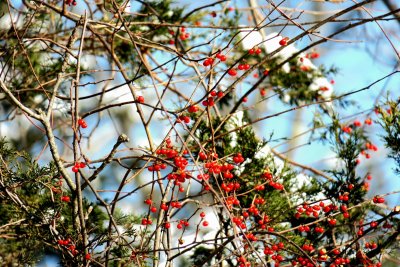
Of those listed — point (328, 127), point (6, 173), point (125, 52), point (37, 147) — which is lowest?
point (6, 173)

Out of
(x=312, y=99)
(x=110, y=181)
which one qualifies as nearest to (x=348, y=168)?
(x=312, y=99)

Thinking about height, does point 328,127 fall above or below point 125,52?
below

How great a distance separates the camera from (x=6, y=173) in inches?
77.7

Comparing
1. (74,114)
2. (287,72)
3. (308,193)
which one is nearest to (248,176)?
(308,193)

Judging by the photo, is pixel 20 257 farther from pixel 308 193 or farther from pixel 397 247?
pixel 397 247

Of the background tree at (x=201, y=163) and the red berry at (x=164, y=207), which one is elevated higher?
the background tree at (x=201, y=163)

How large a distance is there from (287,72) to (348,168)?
993 millimetres

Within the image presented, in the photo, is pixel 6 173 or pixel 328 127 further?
pixel 328 127

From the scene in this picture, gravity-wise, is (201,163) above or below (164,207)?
above

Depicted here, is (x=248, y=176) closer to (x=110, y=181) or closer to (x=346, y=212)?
(x=346, y=212)

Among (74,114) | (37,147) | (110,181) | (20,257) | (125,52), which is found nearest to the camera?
(74,114)

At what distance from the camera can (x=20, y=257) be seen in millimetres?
2250

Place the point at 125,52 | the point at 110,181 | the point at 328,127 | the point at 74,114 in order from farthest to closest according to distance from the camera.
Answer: the point at 110,181 → the point at 125,52 → the point at 328,127 → the point at 74,114

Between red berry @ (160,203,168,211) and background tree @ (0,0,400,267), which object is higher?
background tree @ (0,0,400,267)
